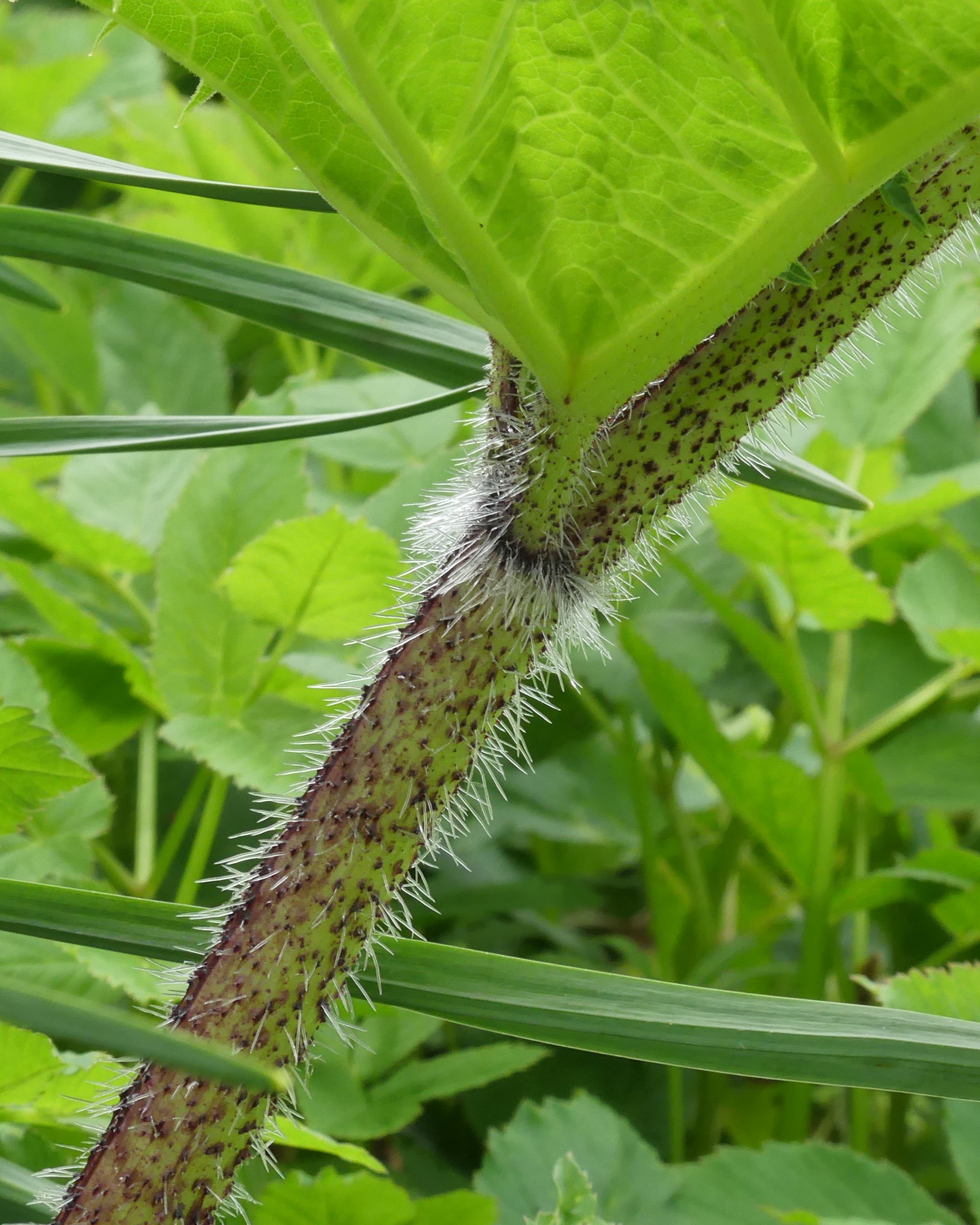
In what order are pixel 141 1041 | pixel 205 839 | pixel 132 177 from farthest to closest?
pixel 205 839, pixel 132 177, pixel 141 1041

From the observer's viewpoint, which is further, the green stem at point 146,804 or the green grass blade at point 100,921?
the green stem at point 146,804

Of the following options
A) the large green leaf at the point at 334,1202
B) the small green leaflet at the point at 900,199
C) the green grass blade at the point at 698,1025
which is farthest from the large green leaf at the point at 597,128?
the large green leaf at the point at 334,1202

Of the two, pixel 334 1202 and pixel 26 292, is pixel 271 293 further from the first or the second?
pixel 334 1202

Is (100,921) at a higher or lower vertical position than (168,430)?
lower

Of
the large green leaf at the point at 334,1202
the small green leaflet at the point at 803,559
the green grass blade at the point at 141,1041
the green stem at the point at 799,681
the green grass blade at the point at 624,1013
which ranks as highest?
the small green leaflet at the point at 803,559

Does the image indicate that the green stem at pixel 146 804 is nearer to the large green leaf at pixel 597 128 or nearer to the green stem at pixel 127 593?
the green stem at pixel 127 593

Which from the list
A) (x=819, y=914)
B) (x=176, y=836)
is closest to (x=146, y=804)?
(x=176, y=836)

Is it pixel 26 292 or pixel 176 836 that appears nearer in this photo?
pixel 26 292
